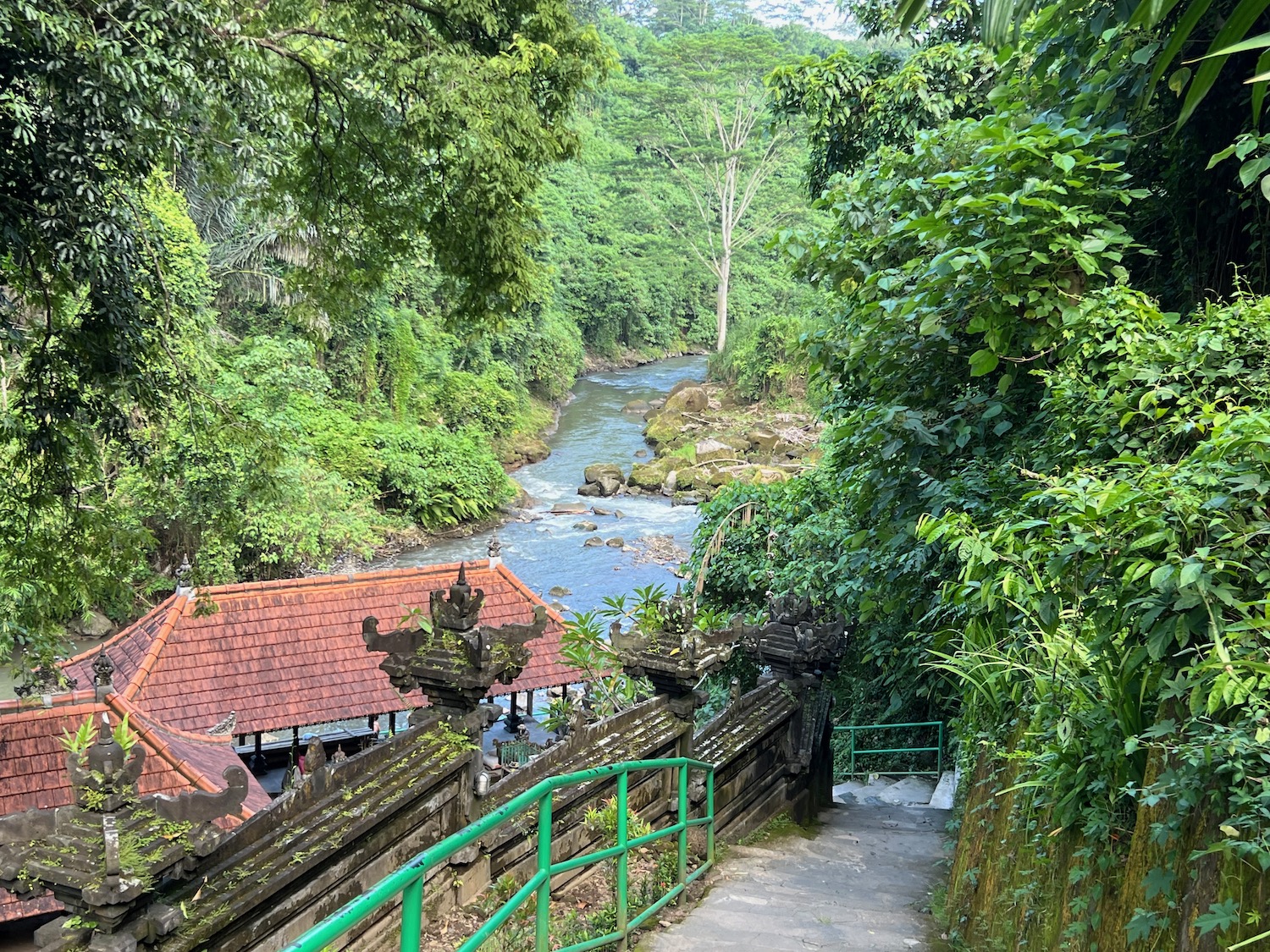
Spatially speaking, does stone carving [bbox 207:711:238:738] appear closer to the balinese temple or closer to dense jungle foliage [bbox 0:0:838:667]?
the balinese temple

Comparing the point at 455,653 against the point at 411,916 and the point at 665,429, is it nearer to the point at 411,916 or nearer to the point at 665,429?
the point at 411,916

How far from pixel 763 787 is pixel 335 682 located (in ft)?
27.4

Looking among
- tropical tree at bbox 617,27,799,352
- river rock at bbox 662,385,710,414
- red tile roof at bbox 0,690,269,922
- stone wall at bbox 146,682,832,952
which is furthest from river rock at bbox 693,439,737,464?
stone wall at bbox 146,682,832,952

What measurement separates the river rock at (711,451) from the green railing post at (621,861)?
81.9 feet

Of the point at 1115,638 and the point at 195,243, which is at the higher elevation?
the point at 195,243

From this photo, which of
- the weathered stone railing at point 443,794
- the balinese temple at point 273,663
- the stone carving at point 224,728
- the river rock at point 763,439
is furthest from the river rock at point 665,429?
the weathered stone railing at point 443,794

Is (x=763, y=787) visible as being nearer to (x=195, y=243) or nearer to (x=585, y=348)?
(x=195, y=243)

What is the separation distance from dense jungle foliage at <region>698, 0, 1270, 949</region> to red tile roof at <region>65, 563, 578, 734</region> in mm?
7518

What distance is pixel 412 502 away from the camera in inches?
1025

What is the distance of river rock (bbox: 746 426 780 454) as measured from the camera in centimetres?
3042

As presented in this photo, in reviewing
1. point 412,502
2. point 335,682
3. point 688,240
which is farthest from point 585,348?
point 335,682

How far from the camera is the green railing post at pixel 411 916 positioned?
7.03ft

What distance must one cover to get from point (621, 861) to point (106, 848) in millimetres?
1830

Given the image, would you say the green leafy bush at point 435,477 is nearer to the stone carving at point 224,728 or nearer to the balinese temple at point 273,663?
the balinese temple at point 273,663
